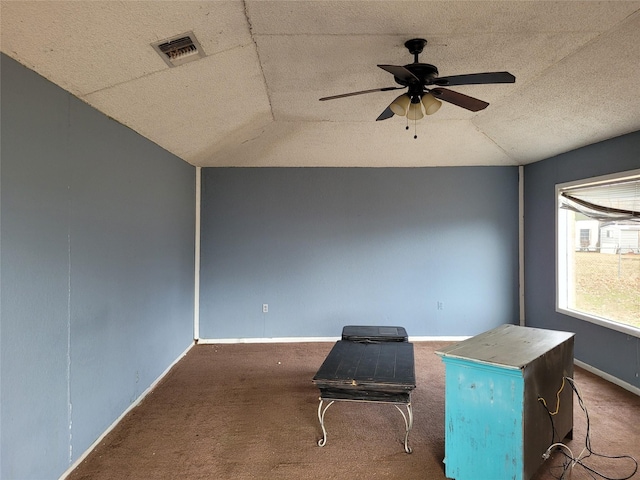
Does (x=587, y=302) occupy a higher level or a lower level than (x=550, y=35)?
lower

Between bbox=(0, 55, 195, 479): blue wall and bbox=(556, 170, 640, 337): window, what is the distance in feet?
14.5

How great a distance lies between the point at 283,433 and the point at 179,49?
2631 mm

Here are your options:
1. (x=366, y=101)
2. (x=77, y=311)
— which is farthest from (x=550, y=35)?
(x=77, y=311)

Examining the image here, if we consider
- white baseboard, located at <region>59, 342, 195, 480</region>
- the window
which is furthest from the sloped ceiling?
white baseboard, located at <region>59, 342, 195, 480</region>

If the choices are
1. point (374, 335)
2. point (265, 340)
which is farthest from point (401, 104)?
point (265, 340)

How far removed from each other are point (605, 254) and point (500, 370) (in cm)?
270

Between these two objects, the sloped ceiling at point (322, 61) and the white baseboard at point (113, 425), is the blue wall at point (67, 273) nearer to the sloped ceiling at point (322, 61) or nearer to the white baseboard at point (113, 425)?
the white baseboard at point (113, 425)

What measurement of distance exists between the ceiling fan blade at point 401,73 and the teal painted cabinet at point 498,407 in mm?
1555

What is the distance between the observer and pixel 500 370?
1.71m

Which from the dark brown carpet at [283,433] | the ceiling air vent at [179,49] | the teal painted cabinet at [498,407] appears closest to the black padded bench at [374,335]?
the dark brown carpet at [283,433]

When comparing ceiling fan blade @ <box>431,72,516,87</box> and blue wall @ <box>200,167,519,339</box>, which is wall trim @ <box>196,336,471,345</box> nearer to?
blue wall @ <box>200,167,519,339</box>

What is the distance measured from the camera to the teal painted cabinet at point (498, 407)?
1.70 m

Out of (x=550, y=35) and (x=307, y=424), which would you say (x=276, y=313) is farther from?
(x=550, y=35)

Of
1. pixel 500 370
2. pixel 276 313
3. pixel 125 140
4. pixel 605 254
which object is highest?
pixel 125 140
